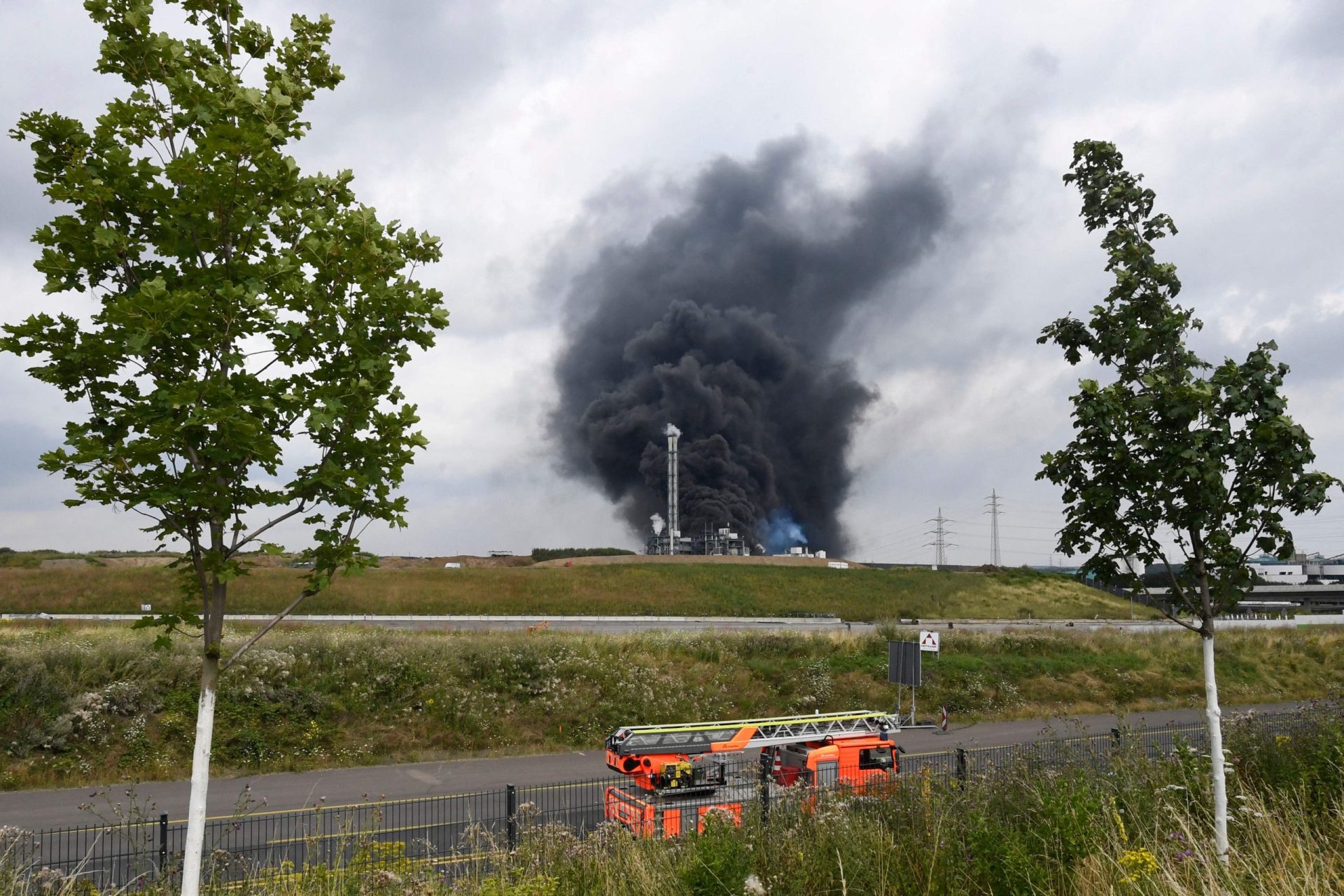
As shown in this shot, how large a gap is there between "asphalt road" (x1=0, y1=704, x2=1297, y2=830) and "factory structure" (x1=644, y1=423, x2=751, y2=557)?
75.8m

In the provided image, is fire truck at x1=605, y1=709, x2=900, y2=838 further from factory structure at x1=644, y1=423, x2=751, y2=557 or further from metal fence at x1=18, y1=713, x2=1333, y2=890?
factory structure at x1=644, y1=423, x2=751, y2=557

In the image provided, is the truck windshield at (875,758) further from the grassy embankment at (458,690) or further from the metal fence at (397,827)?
the grassy embankment at (458,690)

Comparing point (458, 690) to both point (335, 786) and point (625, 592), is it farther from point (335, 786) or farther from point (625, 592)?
point (625, 592)

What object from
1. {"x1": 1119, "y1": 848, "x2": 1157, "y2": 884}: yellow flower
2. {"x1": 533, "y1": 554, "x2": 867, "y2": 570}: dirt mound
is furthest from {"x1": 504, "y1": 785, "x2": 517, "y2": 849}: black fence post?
{"x1": 533, "y1": 554, "x2": 867, "y2": 570}: dirt mound

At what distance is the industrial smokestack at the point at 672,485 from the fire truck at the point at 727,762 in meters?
86.1

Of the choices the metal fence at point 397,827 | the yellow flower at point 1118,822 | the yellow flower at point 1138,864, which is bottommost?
the metal fence at point 397,827

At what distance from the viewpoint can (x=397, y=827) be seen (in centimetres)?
1512

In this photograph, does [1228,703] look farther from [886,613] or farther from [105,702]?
[105,702]

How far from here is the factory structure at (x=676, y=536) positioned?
330 feet

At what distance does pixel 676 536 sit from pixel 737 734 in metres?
88.8

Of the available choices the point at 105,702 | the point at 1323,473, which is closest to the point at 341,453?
the point at 1323,473

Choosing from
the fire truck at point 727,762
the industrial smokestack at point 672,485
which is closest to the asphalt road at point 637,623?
the fire truck at point 727,762

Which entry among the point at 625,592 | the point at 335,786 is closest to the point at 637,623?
the point at 625,592

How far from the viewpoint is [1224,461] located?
955 cm
